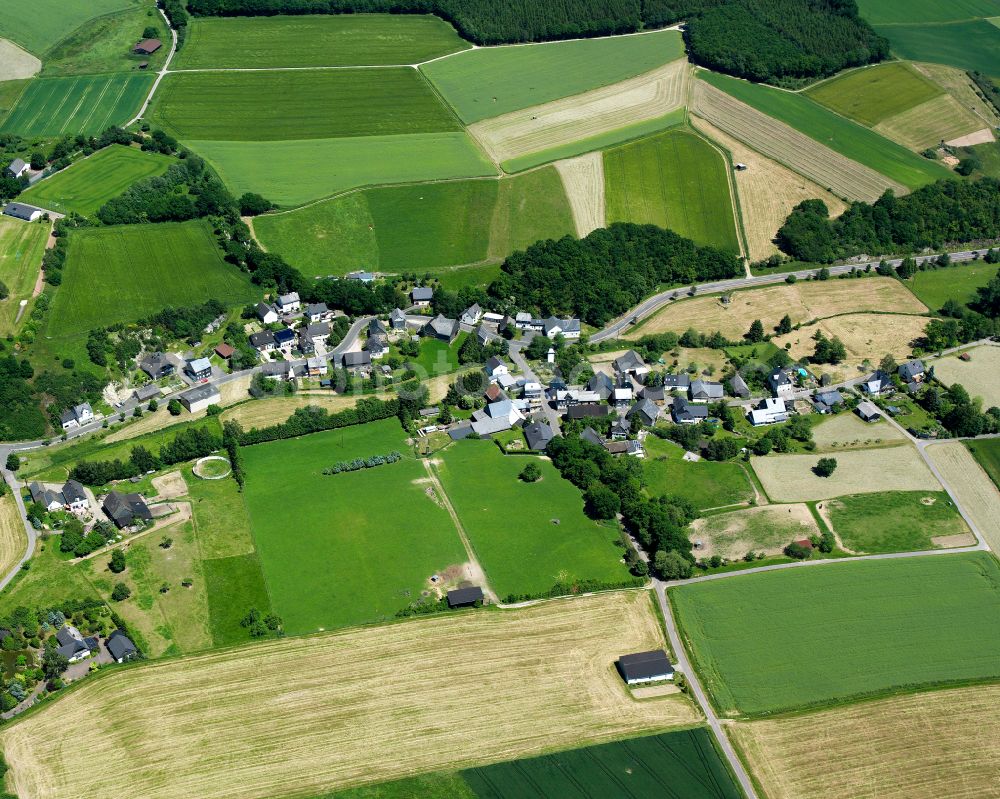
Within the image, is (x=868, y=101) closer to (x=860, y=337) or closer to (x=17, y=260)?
(x=860, y=337)

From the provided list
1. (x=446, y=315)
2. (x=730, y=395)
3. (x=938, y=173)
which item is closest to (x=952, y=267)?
(x=938, y=173)

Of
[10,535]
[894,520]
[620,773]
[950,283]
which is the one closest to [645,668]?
[620,773]

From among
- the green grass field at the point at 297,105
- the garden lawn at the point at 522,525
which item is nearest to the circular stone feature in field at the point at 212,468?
the garden lawn at the point at 522,525

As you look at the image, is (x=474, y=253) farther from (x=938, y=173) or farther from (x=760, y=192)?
(x=938, y=173)

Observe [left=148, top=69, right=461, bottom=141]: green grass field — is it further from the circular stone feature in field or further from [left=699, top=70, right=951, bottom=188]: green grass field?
the circular stone feature in field

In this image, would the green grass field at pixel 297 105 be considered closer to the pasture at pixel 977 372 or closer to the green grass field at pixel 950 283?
the green grass field at pixel 950 283

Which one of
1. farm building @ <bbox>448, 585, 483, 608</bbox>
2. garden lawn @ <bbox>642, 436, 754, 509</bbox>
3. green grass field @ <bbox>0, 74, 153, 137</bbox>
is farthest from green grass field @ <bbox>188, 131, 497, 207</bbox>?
farm building @ <bbox>448, 585, 483, 608</bbox>

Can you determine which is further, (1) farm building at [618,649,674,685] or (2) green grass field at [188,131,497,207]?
(2) green grass field at [188,131,497,207]

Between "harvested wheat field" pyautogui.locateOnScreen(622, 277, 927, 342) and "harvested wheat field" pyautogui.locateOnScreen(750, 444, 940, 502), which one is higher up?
"harvested wheat field" pyautogui.locateOnScreen(622, 277, 927, 342)
